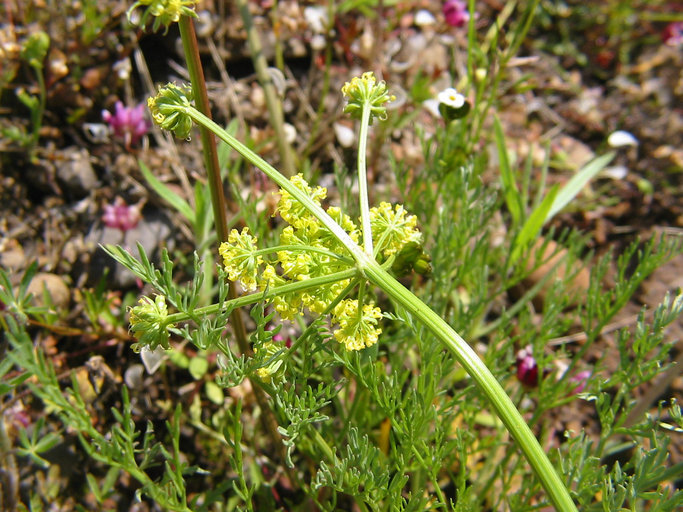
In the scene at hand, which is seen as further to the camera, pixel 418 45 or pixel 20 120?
pixel 418 45

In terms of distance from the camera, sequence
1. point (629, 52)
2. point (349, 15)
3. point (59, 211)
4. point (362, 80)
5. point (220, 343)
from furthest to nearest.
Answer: point (629, 52)
point (349, 15)
point (59, 211)
point (362, 80)
point (220, 343)

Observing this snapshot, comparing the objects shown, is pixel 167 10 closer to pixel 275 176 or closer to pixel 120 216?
pixel 275 176

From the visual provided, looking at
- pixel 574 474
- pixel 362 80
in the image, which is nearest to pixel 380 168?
pixel 362 80

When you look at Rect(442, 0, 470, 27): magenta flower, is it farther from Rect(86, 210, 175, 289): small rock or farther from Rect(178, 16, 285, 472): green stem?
Rect(178, 16, 285, 472): green stem

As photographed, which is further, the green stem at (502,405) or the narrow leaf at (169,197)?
the narrow leaf at (169,197)

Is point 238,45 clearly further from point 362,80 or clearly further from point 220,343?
point 220,343

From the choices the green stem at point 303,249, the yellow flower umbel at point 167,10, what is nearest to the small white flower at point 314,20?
the yellow flower umbel at point 167,10

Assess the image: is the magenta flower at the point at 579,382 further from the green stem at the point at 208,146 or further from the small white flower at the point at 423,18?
the small white flower at the point at 423,18
